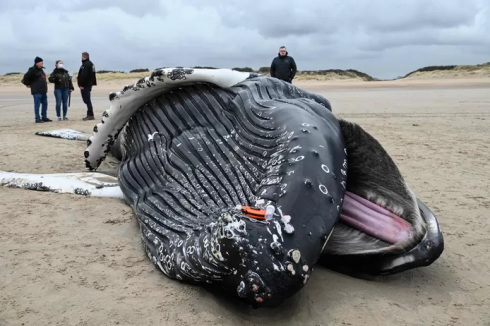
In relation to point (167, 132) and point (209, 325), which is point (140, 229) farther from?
point (209, 325)

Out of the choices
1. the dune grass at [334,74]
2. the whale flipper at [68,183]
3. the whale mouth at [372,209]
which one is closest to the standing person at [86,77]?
the whale flipper at [68,183]

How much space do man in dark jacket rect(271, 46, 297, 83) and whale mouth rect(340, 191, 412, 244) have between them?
9.40 meters

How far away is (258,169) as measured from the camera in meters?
3.12

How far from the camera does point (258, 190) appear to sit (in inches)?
111

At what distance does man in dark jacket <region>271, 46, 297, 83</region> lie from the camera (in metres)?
12.4

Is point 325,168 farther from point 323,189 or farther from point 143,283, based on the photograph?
point 143,283

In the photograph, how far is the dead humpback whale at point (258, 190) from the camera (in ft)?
7.98

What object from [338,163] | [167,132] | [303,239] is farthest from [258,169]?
[167,132]

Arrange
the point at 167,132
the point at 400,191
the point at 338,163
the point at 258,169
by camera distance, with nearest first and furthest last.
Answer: the point at 338,163 < the point at 258,169 < the point at 400,191 < the point at 167,132

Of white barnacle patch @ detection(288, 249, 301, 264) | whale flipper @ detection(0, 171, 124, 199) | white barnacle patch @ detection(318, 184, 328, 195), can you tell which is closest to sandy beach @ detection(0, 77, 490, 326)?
whale flipper @ detection(0, 171, 124, 199)

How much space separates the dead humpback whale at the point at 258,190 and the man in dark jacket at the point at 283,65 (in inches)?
323

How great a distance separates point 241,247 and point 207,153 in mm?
1345

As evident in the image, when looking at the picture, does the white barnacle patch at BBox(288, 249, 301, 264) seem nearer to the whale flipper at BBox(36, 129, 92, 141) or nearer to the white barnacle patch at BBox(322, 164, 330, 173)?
the white barnacle patch at BBox(322, 164, 330, 173)

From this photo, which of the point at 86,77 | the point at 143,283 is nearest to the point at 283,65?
the point at 86,77
